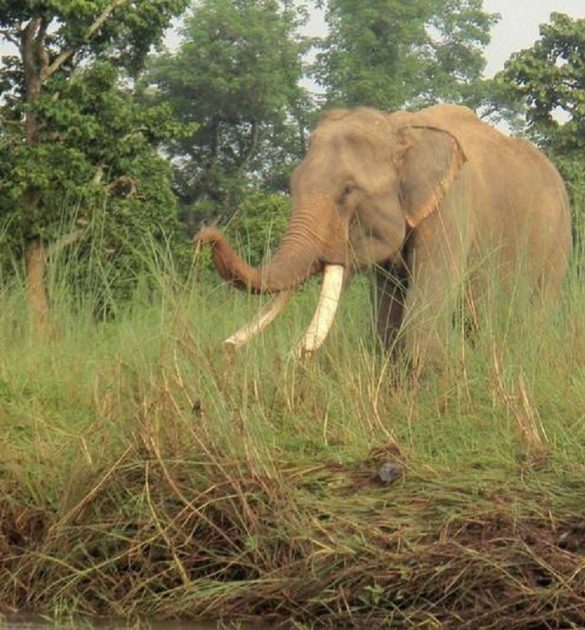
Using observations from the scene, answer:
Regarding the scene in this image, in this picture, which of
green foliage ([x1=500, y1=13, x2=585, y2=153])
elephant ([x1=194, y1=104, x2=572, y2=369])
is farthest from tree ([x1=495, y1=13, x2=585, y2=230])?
elephant ([x1=194, y1=104, x2=572, y2=369])

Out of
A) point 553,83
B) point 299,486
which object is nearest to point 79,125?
point 553,83

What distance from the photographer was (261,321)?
26.3ft

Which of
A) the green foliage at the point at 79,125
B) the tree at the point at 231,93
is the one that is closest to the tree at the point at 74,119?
the green foliage at the point at 79,125

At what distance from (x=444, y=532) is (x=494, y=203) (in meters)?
4.26

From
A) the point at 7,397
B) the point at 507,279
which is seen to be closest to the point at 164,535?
the point at 7,397

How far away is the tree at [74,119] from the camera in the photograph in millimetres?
18266

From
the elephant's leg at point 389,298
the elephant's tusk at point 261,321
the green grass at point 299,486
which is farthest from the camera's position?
the elephant's leg at point 389,298

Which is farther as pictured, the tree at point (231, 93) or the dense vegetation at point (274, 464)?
the tree at point (231, 93)

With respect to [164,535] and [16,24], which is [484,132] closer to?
[164,535]

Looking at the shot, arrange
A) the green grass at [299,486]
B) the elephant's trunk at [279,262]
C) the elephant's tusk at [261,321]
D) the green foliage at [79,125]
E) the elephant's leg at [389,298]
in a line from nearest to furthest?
1. the green grass at [299,486]
2. the elephant's tusk at [261,321]
3. the elephant's trunk at [279,262]
4. the elephant's leg at [389,298]
5. the green foliage at [79,125]

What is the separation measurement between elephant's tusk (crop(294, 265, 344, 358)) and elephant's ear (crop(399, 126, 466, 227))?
0.60m

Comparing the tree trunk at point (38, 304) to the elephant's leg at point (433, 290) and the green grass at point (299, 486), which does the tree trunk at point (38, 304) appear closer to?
the green grass at point (299, 486)

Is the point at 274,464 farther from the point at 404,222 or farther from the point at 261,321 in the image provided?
the point at 404,222

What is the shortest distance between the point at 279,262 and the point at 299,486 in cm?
252
